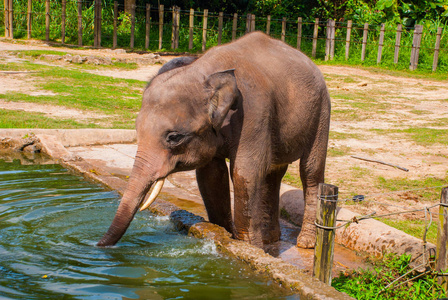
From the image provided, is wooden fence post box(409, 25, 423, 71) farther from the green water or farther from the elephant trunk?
the elephant trunk

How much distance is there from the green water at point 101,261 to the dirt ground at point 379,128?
1.28 metres

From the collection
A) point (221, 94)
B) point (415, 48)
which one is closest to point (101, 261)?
point (221, 94)

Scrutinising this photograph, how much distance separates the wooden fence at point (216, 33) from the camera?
19344 mm

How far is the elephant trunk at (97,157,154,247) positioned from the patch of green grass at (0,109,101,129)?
5.55 meters

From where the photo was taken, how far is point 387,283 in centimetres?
422

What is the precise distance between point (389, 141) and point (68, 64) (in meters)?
10.7

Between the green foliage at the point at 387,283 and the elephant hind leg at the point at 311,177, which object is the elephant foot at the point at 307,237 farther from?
the green foliage at the point at 387,283

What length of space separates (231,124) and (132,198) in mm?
930

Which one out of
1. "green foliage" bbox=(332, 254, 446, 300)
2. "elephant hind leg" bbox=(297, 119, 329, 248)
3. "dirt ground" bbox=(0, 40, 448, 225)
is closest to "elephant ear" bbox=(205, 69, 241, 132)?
"dirt ground" bbox=(0, 40, 448, 225)

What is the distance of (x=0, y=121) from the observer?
29.9 feet

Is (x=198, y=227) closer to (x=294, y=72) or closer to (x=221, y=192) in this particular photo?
(x=221, y=192)

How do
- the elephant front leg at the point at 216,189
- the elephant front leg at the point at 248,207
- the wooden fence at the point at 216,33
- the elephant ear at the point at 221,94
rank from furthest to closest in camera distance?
the wooden fence at the point at 216,33 < the elephant front leg at the point at 216,189 < the elephant front leg at the point at 248,207 < the elephant ear at the point at 221,94

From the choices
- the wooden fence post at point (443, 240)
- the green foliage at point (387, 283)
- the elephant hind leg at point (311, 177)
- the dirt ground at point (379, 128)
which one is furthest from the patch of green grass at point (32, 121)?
the wooden fence post at point (443, 240)

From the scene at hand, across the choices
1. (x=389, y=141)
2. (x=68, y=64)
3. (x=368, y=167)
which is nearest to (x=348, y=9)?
(x=68, y=64)
